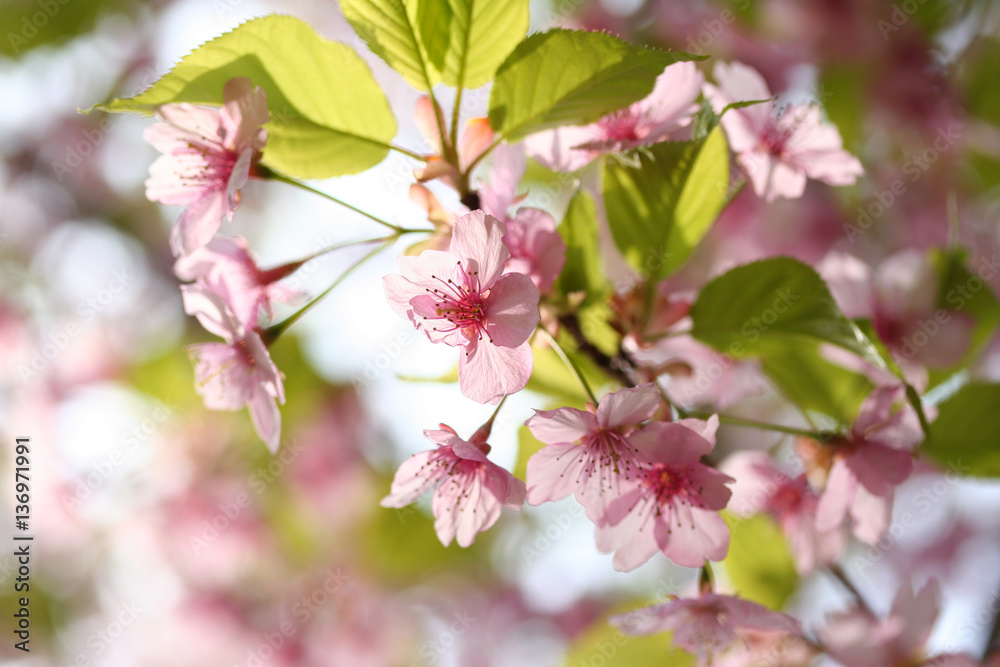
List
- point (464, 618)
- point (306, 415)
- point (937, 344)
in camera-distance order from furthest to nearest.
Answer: point (464, 618)
point (306, 415)
point (937, 344)

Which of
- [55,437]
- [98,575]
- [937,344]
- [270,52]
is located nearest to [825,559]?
[937,344]

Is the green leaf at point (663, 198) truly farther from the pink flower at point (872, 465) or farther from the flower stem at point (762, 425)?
the pink flower at point (872, 465)

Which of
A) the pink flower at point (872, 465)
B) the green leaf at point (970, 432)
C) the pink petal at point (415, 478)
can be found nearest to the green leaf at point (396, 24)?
the pink petal at point (415, 478)

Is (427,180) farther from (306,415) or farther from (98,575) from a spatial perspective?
(98,575)

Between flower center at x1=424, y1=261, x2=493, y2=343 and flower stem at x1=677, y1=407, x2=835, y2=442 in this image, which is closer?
flower center at x1=424, y1=261, x2=493, y2=343

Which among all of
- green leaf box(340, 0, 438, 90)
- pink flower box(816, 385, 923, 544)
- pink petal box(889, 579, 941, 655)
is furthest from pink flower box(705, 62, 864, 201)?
pink petal box(889, 579, 941, 655)

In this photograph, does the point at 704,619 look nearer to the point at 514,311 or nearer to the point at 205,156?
the point at 514,311

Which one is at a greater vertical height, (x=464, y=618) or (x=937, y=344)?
(x=937, y=344)

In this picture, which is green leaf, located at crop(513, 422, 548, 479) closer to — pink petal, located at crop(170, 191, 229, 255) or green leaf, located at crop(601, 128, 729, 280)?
green leaf, located at crop(601, 128, 729, 280)
